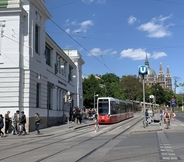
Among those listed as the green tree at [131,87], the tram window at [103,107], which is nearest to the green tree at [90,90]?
the green tree at [131,87]

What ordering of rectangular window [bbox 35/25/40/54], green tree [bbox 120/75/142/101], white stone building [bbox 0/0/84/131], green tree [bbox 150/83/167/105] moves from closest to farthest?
white stone building [bbox 0/0/84/131] → rectangular window [bbox 35/25/40/54] → green tree [bbox 120/75/142/101] → green tree [bbox 150/83/167/105]

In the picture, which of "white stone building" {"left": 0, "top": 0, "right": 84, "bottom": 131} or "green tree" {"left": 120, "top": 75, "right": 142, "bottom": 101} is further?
"green tree" {"left": 120, "top": 75, "right": 142, "bottom": 101}

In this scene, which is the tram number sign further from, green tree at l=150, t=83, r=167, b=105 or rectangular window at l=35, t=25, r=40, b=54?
green tree at l=150, t=83, r=167, b=105

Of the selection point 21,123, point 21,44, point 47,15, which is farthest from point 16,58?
point 47,15

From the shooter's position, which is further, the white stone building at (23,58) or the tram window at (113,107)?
the tram window at (113,107)

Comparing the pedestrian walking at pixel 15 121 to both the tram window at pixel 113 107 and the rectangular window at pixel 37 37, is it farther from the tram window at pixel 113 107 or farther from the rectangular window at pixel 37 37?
the tram window at pixel 113 107

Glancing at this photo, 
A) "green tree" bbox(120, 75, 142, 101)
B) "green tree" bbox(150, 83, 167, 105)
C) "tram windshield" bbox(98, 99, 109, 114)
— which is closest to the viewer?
"tram windshield" bbox(98, 99, 109, 114)

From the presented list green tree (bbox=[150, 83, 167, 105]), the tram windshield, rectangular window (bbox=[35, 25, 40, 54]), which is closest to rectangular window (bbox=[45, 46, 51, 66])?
rectangular window (bbox=[35, 25, 40, 54])

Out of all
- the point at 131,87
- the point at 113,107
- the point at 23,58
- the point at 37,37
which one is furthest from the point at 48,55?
the point at 131,87

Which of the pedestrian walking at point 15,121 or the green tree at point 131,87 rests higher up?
the green tree at point 131,87

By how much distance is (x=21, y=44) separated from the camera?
27000 millimetres

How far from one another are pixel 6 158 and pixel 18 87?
15.0m

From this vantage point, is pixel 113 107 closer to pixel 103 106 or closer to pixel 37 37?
pixel 103 106

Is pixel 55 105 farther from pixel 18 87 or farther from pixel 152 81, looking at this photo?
pixel 152 81
